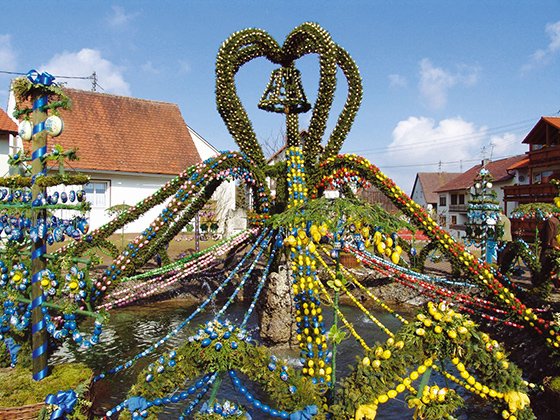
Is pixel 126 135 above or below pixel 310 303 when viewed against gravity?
above

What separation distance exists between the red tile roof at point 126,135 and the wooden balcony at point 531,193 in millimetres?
19811

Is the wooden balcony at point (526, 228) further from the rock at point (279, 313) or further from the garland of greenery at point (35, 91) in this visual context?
the garland of greenery at point (35, 91)

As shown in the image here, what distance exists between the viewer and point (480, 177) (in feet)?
35.9

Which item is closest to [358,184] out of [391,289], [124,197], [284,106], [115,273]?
[284,106]

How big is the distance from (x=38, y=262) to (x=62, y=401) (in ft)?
4.60

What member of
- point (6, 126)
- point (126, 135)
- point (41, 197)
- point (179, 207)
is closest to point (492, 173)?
point (126, 135)

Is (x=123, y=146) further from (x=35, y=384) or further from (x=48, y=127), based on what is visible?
(x=35, y=384)

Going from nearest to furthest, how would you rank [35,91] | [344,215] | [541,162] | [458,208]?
[344,215]
[35,91]
[541,162]
[458,208]

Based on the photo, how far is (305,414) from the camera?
10.8 feet

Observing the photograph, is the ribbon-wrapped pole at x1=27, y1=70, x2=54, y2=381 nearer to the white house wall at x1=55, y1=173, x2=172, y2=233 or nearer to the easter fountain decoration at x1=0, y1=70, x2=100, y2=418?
the easter fountain decoration at x1=0, y1=70, x2=100, y2=418

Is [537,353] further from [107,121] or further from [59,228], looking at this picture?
[107,121]

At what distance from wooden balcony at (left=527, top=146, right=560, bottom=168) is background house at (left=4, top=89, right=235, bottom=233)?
1932 cm

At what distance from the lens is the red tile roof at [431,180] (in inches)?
1918

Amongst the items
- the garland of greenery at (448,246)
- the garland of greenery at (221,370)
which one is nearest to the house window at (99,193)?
the garland of greenery at (448,246)
